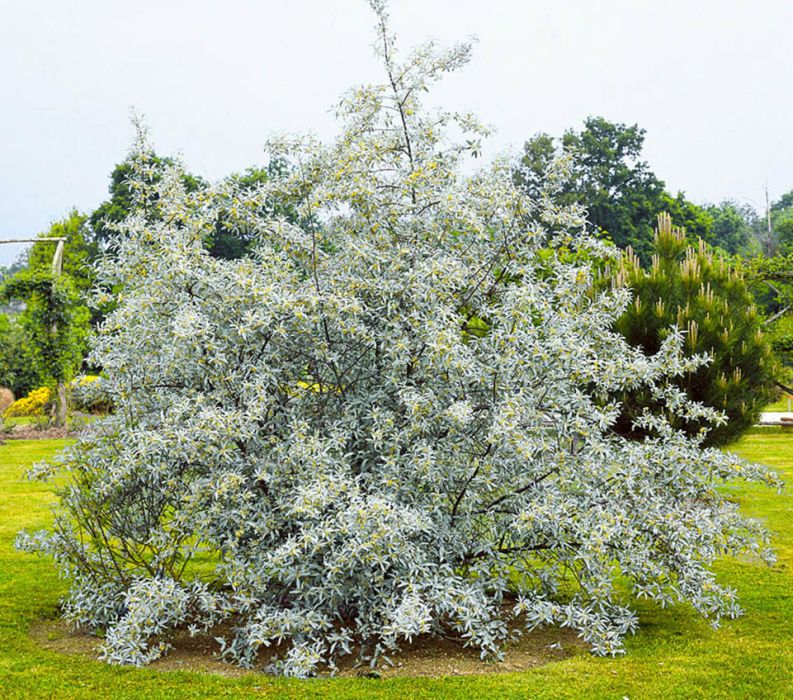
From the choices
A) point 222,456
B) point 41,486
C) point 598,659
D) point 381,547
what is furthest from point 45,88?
point 598,659

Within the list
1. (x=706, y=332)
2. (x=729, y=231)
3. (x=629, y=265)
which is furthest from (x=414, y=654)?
(x=729, y=231)

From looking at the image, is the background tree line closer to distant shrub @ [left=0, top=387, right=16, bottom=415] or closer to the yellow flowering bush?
distant shrub @ [left=0, top=387, right=16, bottom=415]

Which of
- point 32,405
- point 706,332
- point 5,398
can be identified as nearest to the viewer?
point 706,332

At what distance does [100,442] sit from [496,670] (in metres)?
2.83

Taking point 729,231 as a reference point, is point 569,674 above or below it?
below

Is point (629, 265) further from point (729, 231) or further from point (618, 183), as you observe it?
point (729, 231)

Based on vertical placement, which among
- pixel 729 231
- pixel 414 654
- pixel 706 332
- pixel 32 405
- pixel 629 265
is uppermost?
pixel 729 231

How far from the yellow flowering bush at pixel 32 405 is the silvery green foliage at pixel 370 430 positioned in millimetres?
16144

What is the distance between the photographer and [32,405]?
21.3 meters

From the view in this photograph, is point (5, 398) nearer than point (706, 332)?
No

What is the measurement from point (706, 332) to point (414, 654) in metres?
4.80

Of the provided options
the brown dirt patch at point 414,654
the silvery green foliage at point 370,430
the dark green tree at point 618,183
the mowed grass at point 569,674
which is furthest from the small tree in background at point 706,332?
the dark green tree at point 618,183

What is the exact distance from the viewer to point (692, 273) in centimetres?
850

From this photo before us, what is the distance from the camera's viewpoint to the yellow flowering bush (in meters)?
20.4
